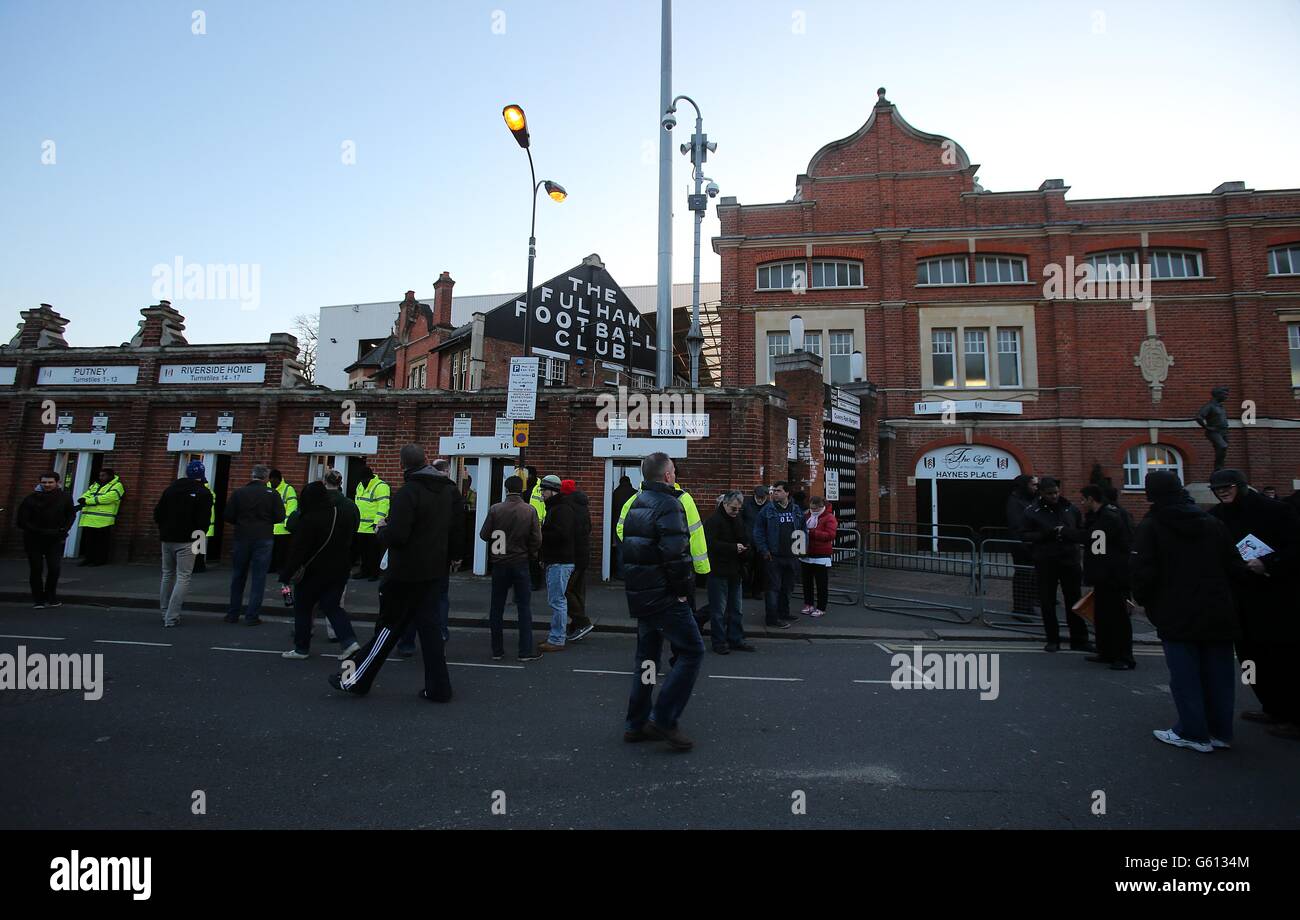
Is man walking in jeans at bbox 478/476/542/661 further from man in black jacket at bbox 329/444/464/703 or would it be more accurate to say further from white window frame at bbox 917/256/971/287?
white window frame at bbox 917/256/971/287

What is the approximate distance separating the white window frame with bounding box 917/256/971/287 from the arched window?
7489 millimetres

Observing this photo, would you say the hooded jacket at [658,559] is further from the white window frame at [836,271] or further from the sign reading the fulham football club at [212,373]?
the white window frame at [836,271]

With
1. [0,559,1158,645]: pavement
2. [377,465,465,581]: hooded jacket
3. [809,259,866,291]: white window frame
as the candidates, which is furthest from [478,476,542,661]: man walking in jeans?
[809,259,866,291]: white window frame

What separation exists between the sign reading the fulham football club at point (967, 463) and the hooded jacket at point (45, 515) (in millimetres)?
20478

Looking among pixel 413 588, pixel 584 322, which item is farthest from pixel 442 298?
pixel 413 588

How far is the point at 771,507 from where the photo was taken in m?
8.20

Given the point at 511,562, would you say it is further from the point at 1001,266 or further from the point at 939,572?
the point at 1001,266

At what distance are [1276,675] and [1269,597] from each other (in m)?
0.66

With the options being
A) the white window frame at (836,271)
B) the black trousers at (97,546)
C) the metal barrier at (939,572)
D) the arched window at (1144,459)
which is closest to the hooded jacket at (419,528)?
the metal barrier at (939,572)

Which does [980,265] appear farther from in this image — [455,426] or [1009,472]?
[455,426]

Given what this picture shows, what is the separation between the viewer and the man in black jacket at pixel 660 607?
4188 millimetres

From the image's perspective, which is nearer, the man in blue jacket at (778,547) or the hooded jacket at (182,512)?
the hooded jacket at (182,512)

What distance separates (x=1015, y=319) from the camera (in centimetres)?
2047
